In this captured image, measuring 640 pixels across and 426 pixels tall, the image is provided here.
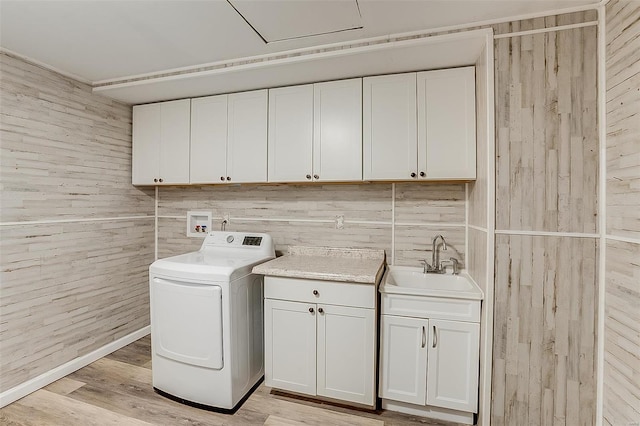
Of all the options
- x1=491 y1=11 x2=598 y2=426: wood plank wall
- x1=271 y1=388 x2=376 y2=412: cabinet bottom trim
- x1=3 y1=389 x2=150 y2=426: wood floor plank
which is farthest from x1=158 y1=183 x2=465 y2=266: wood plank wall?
x1=3 y1=389 x2=150 y2=426: wood floor plank

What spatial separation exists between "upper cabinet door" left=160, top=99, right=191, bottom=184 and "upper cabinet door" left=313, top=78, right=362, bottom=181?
1.19m

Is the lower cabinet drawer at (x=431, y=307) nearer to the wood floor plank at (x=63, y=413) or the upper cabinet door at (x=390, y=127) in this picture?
the upper cabinet door at (x=390, y=127)

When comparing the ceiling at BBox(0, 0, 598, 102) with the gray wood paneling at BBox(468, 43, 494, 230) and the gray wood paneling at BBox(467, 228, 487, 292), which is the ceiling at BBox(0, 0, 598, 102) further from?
the gray wood paneling at BBox(467, 228, 487, 292)

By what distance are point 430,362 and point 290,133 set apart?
186cm

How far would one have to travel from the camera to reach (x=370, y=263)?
2.33 meters

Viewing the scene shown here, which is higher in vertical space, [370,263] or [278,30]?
[278,30]

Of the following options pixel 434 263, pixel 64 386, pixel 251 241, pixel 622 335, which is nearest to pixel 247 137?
pixel 251 241

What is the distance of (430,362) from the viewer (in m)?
1.87

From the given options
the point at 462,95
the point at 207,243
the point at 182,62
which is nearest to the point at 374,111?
the point at 462,95

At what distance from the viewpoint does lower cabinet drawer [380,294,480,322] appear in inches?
71.2

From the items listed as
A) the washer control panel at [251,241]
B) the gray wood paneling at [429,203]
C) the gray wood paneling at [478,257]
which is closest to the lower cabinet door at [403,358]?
the gray wood paneling at [478,257]

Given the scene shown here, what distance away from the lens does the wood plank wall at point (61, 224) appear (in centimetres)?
204

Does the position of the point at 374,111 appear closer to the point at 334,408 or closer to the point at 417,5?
the point at 417,5

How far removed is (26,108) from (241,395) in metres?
2.47
